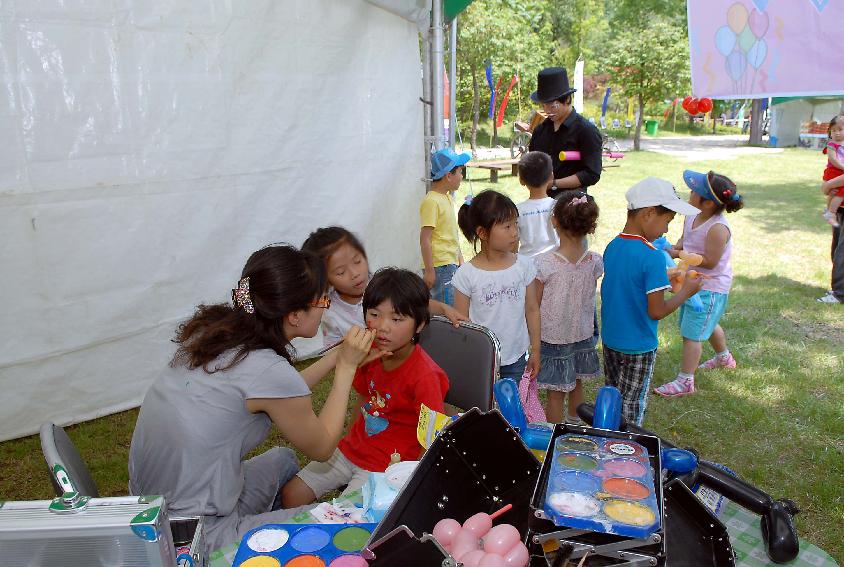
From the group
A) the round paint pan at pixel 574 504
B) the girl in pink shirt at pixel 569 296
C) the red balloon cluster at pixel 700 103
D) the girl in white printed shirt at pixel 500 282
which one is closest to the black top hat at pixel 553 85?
the red balloon cluster at pixel 700 103

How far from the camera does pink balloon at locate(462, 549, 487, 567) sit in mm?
1024

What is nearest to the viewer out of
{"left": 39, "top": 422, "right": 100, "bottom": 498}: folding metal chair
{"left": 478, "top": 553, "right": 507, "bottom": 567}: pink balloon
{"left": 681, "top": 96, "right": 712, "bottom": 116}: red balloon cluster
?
{"left": 478, "top": 553, "right": 507, "bottom": 567}: pink balloon

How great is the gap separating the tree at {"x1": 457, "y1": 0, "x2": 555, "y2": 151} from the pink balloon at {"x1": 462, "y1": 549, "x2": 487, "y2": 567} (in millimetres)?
16430

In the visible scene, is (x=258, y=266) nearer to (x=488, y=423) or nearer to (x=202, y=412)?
(x=202, y=412)

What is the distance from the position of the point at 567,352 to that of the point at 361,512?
5.93 ft

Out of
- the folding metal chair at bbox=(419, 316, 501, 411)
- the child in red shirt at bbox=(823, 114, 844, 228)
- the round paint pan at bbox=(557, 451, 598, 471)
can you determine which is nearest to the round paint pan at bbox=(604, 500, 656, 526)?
the round paint pan at bbox=(557, 451, 598, 471)

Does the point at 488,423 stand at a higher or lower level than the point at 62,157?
lower

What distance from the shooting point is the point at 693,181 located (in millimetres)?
3424

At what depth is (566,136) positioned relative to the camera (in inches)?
154

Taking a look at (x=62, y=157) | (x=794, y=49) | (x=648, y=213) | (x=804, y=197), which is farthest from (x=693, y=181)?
(x=804, y=197)

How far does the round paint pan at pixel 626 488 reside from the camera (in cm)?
112

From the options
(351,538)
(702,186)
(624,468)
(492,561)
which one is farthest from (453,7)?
(492,561)

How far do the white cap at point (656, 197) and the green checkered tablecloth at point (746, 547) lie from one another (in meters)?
1.39

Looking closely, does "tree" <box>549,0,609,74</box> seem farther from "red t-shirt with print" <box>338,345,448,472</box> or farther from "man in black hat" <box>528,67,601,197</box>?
"red t-shirt with print" <box>338,345,448,472</box>
